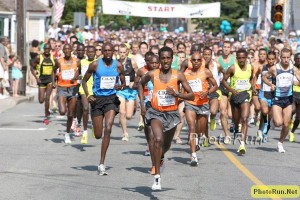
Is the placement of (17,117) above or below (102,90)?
below

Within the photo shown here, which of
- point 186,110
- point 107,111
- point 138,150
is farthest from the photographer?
point 138,150

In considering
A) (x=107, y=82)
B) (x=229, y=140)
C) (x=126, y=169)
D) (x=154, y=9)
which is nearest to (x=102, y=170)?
(x=126, y=169)

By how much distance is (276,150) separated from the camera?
18266 millimetres

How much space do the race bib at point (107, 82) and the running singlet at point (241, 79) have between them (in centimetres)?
348

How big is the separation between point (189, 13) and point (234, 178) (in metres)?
34.7

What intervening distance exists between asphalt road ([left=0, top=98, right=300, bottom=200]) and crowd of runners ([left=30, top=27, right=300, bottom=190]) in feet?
0.98

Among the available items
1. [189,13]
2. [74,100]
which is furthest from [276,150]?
[189,13]

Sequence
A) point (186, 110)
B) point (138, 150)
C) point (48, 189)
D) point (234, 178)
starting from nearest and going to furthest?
1. point (48, 189)
2. point (234, 178)
3. point (186, 110)
4. point (138, 150)

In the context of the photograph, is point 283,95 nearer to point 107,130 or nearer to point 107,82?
point 107,82

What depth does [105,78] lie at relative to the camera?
15.0m

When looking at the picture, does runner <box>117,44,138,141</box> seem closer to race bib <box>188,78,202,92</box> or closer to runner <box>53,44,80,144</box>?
runner <box>53,44,80,144</box>

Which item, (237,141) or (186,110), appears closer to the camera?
(186,110)

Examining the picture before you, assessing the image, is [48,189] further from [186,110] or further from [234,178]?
[186,110]

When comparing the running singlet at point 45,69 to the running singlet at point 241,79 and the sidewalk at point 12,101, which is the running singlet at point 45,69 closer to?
the sidewalk at point 12,101
